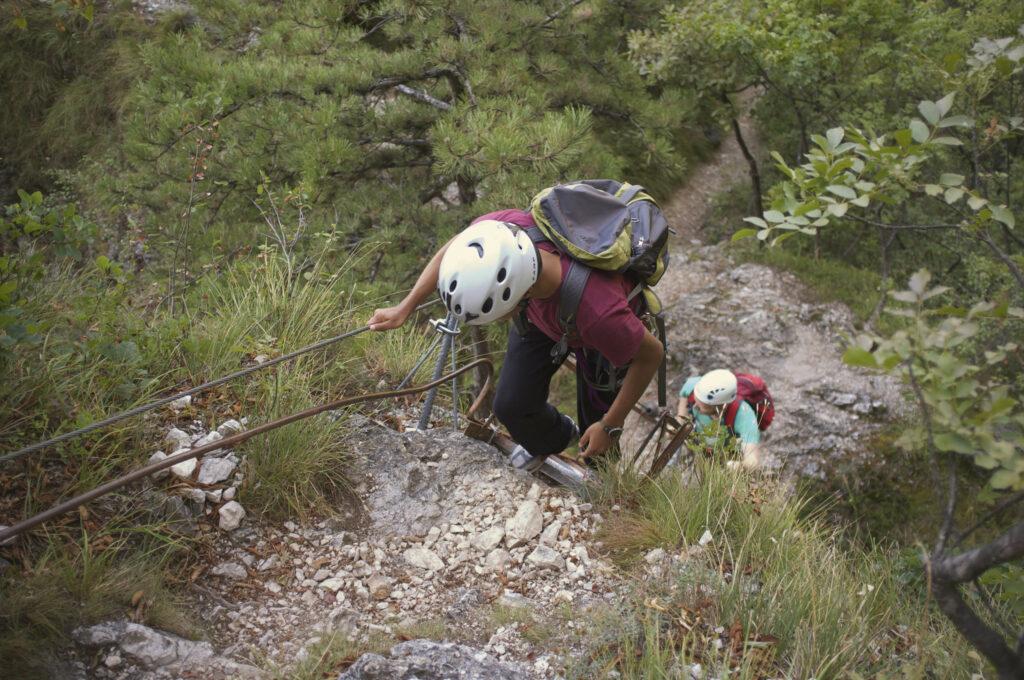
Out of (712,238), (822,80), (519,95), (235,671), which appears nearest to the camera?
(235,671)

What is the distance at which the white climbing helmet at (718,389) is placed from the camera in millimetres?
4594

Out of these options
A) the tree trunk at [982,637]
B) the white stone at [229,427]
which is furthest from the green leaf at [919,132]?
the white stone at [229,427]

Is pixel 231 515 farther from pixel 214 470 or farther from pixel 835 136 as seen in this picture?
pixel 835 136

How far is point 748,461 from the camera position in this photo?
3674 millimetres

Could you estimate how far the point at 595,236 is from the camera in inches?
107

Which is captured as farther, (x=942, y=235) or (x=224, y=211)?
(x=942, y=235)

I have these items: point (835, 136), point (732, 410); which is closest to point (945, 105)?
point (835, 136)

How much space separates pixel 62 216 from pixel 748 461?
334 cm

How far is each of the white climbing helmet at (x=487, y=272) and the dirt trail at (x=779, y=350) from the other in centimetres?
376

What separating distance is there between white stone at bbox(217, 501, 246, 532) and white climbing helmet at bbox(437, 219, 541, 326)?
1.24 meters

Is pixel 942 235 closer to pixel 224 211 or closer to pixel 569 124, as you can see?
pixel 569 124

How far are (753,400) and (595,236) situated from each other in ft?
8.41

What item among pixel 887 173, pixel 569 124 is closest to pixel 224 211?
pixel 569 124

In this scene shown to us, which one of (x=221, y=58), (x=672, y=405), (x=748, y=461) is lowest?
(x=672, y=405)
